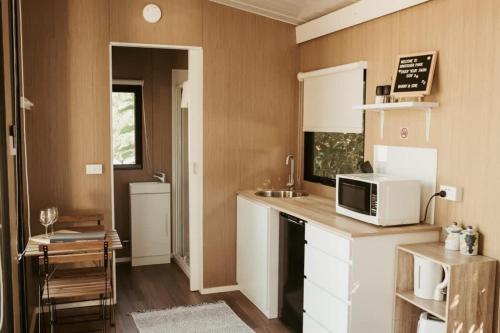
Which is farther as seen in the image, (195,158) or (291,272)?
(195,158)

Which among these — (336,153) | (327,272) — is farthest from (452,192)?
(336,153)

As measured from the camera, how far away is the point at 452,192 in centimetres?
305

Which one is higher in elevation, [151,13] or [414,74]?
[151,13]

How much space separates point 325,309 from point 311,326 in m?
0.27

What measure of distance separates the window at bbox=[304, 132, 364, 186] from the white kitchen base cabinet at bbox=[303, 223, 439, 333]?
105cm

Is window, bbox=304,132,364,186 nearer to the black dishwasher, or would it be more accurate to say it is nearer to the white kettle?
the black dishwasher

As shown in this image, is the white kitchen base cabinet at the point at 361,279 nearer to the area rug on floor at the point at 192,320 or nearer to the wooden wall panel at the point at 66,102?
the area rug on floor at the point at 192,320

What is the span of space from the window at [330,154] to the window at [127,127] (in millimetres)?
2041

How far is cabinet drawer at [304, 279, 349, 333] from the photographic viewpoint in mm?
3088

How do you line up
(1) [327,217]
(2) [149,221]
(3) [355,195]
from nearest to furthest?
(3) [355,195]
(1) [327,217]
(2) [149,221]

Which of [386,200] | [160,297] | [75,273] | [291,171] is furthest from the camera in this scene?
[291,171]

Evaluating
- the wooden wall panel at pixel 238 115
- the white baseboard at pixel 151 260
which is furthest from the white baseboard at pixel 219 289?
the white baseboard at pixel 151 260

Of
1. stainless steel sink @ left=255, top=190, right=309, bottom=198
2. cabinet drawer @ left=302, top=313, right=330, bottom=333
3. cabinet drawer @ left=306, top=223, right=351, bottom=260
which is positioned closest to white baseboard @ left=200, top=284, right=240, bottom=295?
stainless steel sink @ left=255, top=190, right=309, bottom=198

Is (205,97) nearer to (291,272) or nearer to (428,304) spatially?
(291,272)
